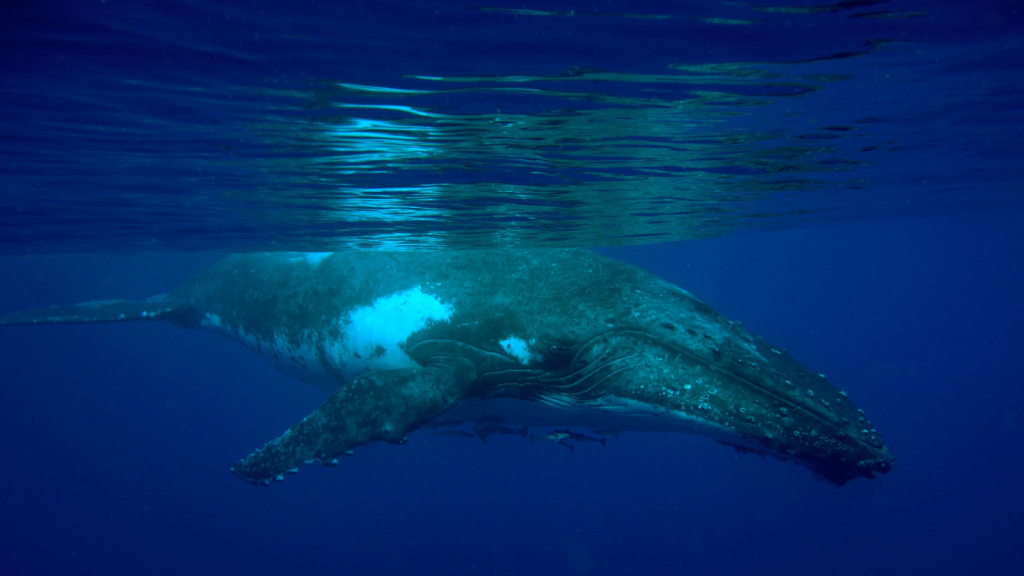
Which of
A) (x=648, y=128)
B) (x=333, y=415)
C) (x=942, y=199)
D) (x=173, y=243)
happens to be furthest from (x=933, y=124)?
(x=173, y=243)

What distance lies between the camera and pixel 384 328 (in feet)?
27.1

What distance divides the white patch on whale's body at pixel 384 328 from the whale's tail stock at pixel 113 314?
259 inches

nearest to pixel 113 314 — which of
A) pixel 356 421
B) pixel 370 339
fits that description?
pixel 370 339

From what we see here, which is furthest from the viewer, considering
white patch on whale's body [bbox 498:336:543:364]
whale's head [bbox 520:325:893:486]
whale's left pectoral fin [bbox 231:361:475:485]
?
white patch on whale's body [bbox 498:336:543:364]

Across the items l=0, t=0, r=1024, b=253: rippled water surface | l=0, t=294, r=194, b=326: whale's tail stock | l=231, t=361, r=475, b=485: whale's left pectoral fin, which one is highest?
l=0, t=0, r=1024, b=253: rippled water surface

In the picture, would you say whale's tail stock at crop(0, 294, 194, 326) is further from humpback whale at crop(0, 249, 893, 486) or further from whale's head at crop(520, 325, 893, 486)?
whale's head at crop(520, 325, 893, 486)

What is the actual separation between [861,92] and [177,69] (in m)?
9.00

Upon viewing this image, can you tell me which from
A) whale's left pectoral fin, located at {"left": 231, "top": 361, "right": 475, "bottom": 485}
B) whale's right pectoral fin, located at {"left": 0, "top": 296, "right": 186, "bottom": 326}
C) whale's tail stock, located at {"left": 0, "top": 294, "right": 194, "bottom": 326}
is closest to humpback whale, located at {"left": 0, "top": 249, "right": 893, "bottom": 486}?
whale's left pectoral fin, located at {"left": 231, "top": 361, "right": 475, "bottom": 485}

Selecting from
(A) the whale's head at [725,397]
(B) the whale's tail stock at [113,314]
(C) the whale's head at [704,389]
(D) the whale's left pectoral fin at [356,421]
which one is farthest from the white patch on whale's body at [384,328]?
(B) the whale's tail stock at [113,314]

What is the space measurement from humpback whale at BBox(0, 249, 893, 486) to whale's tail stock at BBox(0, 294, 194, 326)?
13.9ft

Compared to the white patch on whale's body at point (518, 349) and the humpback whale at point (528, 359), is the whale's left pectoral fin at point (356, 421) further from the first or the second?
the white patch on whale's body at point (518, 349)

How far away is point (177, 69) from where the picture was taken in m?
5.69

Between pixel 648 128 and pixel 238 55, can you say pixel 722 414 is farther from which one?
pixel 238 55

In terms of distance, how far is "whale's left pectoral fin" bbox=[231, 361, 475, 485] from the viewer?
18.9 ft
